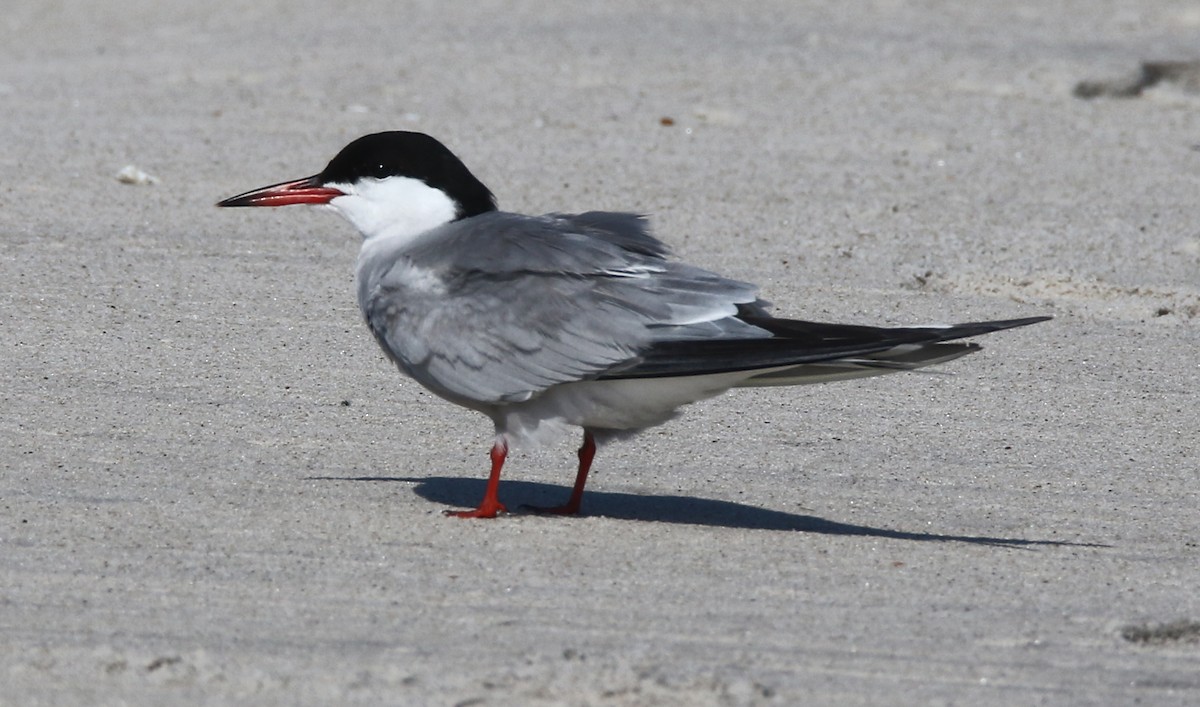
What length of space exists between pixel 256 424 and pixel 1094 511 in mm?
2391

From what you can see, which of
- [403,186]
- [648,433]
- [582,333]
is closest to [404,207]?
[403,186]

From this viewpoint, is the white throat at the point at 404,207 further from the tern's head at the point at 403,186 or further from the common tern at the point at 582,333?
the common tern at the point at 582,333

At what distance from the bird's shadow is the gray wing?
38 cm

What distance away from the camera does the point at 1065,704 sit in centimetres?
313

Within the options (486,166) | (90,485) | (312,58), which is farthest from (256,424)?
(312,58)

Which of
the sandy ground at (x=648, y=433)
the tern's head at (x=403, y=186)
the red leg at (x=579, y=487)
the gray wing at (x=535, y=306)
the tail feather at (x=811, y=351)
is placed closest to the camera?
the sandy ground at (x=648, y=433)

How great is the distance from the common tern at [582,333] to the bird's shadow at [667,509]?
17cm

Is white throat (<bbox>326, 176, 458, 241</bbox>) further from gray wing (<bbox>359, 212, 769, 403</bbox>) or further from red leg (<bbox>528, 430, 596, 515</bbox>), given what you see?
red leg (<bbox>528, 430, 596, 515</bbox>)

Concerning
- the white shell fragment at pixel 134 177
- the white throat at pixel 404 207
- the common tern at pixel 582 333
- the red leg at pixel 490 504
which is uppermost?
the white throat at pixel 404 207

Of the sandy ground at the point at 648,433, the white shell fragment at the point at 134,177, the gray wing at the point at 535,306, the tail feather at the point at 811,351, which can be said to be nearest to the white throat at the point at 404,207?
the gray wing at the point at 535,306

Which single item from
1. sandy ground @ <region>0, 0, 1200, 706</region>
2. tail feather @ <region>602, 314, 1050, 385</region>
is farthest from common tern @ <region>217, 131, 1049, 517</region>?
sandy ground @ <region>0, 0, 1200, 706</region>

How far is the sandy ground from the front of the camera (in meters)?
3.33

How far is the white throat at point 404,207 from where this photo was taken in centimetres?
458

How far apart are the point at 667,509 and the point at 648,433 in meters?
0.71
